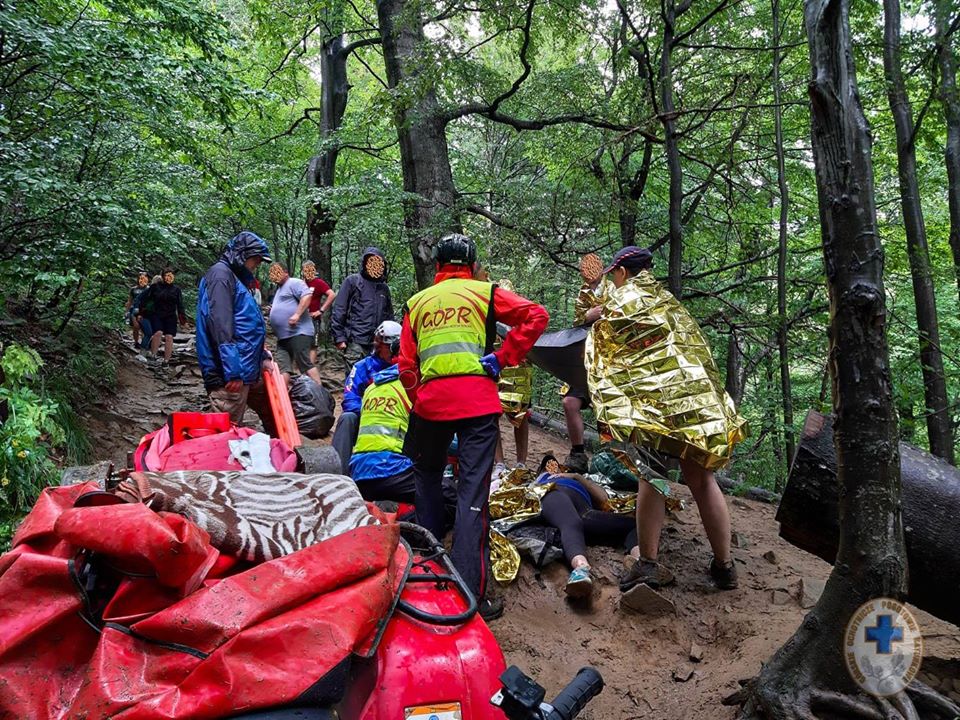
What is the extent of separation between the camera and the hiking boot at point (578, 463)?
234 inches

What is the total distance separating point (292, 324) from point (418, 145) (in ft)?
9.29

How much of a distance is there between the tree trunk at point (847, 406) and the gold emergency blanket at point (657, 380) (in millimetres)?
1235

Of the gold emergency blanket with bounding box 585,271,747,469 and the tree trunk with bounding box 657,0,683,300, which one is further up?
the tree trunk with bounding box 657,0,683,300

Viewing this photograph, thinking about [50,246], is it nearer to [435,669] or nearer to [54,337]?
[54,337]

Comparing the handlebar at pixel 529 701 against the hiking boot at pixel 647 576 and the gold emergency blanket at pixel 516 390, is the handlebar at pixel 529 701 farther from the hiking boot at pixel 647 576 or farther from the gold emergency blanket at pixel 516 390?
the gold emergency blanket at pixel 516 390

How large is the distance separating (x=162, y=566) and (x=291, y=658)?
1.29 ft

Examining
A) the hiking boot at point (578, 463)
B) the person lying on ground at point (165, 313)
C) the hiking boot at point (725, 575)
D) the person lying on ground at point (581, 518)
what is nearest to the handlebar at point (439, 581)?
the person lying on ground at point (581, 518)

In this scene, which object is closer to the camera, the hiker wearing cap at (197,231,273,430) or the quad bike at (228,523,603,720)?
the quad bike at (228,523,603,720)

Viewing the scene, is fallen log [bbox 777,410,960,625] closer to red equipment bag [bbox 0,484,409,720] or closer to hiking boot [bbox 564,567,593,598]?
hiking boot [bbox 564,567,593,598]

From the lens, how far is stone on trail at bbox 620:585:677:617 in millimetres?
3631

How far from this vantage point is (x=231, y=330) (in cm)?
498

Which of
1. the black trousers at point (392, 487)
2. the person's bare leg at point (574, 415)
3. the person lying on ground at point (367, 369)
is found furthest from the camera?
the person's bare leg at point (574, 415)

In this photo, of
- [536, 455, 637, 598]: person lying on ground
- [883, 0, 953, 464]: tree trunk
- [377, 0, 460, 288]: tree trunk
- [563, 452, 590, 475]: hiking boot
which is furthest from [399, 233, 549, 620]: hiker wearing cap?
[883, 0, 953, 464]: tree trunk
